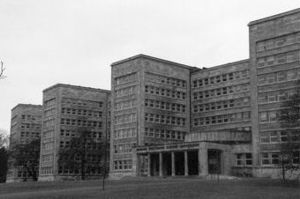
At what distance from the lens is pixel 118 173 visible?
91.9 m

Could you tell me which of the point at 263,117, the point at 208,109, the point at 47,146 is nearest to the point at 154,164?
the point at 208,109

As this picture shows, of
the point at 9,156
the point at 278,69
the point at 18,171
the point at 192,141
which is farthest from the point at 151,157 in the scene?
the point at 18,171

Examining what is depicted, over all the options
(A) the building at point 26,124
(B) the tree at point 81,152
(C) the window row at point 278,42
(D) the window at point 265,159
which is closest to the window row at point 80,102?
(B) the tree at point 81,152

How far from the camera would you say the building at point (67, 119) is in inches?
4368

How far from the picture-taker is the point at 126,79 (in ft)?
310

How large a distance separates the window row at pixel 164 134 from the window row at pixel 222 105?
5.74 meters

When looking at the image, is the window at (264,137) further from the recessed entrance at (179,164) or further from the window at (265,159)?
the recessed entrance at (179,164)

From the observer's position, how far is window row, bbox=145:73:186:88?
9212 centimetres

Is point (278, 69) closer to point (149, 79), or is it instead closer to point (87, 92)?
point (149, 79)

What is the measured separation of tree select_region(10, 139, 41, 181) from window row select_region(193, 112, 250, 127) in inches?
1721

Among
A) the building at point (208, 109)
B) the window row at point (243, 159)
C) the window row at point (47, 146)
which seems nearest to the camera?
the building at point (208, 109)

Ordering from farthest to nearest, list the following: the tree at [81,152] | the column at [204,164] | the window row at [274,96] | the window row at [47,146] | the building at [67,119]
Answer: the window row at [47,146] → the building at [67,119] → the tree at [81,152] → the column at [204,164] → the window row at [274,96]

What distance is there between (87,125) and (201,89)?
3063 cm

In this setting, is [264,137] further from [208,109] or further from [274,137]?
[208,109]
